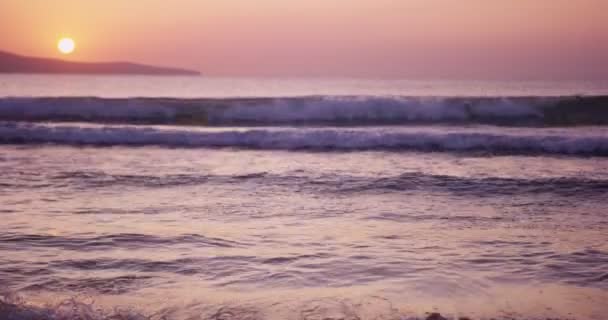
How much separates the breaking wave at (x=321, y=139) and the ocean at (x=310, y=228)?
0.20 feet

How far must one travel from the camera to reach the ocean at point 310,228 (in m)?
3.21

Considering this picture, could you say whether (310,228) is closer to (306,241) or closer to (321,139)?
(306,241)

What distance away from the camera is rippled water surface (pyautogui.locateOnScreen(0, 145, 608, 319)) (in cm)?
321

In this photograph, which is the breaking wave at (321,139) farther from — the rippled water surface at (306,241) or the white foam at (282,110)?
the white foam at (282,110)

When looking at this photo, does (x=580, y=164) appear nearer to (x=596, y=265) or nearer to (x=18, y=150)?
(x=596, y=265)

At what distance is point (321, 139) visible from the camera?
1145cm

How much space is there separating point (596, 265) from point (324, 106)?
42.9 feet

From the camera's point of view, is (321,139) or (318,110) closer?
(321,139)

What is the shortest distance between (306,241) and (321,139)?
280 inches

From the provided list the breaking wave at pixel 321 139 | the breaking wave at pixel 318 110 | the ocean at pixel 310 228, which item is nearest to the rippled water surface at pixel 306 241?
the ocean at pixel 310 228

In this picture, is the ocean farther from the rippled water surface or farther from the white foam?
the white foam

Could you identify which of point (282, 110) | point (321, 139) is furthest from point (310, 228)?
point (282, 110)

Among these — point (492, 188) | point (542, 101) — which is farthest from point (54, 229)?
point (542, 101)

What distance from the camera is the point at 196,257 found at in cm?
400
